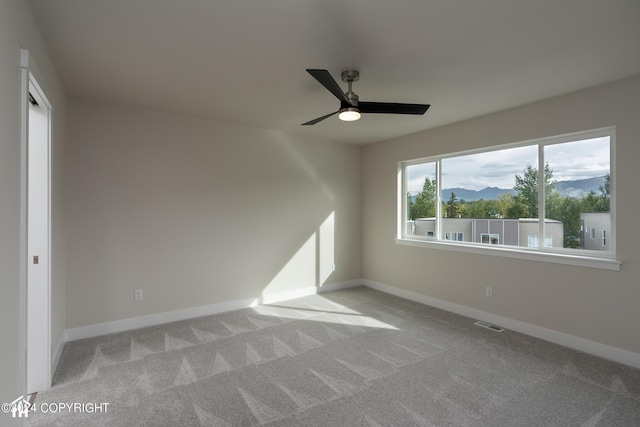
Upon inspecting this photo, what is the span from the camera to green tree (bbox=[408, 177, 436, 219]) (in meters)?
4.73

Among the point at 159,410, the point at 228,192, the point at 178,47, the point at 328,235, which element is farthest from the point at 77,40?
the point at 328,235

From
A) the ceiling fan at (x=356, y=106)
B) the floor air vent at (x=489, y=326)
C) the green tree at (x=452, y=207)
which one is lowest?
the floor air vent at (x=489, y=326)

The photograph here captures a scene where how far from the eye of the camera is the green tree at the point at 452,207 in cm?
442

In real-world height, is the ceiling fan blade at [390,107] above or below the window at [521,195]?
above

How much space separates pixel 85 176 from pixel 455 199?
4.52 m

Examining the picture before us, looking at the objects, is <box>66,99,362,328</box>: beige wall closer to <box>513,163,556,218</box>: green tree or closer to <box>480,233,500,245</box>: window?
<box>480,233,500,245</box>: window

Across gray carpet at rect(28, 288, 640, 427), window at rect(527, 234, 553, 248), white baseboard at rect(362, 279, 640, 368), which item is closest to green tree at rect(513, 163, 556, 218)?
window at rect(527, 234, 553, 248)

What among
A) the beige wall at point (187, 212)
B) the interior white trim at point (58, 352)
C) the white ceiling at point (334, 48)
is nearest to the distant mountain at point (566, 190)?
the white ceiling at point (334, 48)

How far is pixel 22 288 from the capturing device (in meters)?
1.66

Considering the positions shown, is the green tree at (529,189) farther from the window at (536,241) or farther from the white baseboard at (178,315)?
the white baseboard at (178,315)

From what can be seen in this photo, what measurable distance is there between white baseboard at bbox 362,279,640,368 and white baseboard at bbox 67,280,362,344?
1.66 meters

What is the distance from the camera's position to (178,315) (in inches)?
153

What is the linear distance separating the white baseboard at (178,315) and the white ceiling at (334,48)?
2448 mm

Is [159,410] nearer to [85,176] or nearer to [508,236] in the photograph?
[85,176]
